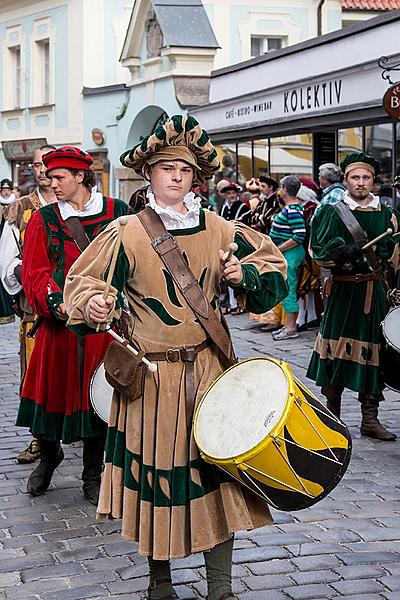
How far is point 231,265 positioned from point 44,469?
247 centimetres

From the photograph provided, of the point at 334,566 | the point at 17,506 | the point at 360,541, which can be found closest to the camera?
the point at 334,566

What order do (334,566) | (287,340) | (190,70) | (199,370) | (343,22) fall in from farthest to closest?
(343,22) → (190,70) → (287,340) → (334,566) → (199,370)

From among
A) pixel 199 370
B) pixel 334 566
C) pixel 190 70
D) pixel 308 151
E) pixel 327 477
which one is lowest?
pixel 334 566

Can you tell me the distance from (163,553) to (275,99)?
1045 cm

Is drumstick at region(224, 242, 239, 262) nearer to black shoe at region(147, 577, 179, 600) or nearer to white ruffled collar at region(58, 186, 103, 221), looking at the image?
black shoe at region(147, 577, 179, 600)

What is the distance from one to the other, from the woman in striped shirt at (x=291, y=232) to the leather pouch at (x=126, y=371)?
25.9 feet

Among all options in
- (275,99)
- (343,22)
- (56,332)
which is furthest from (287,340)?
(343,22)

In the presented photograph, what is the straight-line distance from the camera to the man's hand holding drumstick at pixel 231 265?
4160 millimetres

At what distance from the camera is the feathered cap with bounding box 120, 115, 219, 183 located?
428cm

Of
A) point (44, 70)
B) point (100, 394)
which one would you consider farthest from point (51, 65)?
point (100, 394)

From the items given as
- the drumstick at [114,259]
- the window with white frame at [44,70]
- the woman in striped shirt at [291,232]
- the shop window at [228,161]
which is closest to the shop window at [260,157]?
the shop window at [228,161]

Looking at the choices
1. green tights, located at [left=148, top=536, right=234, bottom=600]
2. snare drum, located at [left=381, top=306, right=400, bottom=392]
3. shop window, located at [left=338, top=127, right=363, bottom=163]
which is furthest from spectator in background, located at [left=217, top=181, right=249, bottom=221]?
green tights, located at [left=148, top=536, right=234, bottom=600]

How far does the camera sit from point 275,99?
14.1m

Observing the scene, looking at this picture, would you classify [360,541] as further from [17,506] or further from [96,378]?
[17,506]
